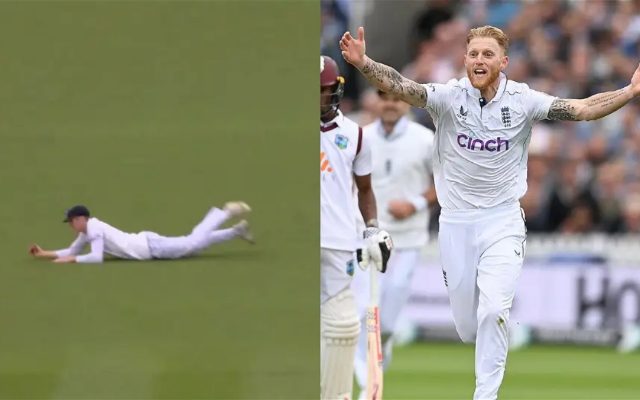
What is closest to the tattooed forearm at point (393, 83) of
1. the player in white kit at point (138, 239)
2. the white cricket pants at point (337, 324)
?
the player in white kit at point (138, 239)

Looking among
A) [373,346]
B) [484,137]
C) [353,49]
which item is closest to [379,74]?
[353,49]

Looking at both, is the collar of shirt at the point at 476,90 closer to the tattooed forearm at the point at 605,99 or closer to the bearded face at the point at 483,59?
the bearded face at the point at 483,59

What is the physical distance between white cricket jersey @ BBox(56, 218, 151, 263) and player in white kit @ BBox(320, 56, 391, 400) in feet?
5.47

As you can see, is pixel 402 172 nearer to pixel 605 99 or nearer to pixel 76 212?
pixel 605 99

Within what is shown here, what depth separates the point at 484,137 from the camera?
761 cm

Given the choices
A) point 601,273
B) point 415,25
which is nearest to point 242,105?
point 601,273

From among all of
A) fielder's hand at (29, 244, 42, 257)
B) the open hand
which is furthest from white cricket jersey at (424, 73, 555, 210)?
fielder's hand at (29, 244, 42, 257)

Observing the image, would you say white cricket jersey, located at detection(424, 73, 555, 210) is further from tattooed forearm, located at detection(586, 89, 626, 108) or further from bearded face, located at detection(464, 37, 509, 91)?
tattooed forearm, located at detection(586, 89, 626, 108)

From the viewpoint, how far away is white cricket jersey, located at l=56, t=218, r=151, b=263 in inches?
272

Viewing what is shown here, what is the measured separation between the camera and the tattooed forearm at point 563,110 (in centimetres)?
746

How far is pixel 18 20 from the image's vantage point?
6844mm

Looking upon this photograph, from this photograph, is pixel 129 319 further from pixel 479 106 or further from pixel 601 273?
pixel 601 273

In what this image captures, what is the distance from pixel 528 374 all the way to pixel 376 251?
443cm

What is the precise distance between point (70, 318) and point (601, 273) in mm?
8329
